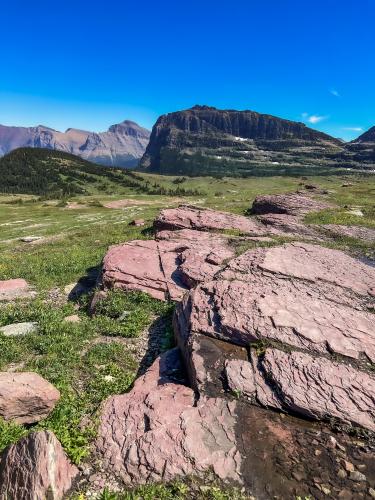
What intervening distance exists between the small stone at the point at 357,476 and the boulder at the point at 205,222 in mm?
20379

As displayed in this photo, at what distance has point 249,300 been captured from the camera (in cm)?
1362

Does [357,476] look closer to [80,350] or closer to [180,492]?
[180,492]

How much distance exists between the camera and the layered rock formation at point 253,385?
8109mm

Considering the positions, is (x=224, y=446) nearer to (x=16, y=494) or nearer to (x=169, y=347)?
(x=16, y=494)

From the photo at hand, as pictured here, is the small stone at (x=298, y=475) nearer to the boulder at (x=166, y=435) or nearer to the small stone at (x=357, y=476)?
the small stone at (x=357, y=476)

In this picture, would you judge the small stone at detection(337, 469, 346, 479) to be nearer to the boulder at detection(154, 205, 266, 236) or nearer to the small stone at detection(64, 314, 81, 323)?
the small stone at detection(64, 314, 81, 323)

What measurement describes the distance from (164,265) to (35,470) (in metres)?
13.4

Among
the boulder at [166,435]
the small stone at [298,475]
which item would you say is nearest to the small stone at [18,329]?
the boulder at [166,435]

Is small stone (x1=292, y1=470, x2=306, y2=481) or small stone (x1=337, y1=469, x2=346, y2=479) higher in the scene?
small stone (x1=337, y1=469, x2=346, y2=479)

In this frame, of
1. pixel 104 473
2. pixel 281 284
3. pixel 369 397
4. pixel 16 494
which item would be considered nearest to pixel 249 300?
pixel 281 284

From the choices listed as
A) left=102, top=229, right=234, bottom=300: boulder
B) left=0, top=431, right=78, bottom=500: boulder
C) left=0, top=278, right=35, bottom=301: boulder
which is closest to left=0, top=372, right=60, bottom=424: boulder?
left=0, top=431, right=78, bottom=500: boulder

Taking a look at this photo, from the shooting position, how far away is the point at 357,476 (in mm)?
7754

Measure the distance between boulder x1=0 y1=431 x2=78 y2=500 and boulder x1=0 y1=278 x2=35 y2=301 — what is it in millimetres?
13190

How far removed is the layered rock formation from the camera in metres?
8.11
